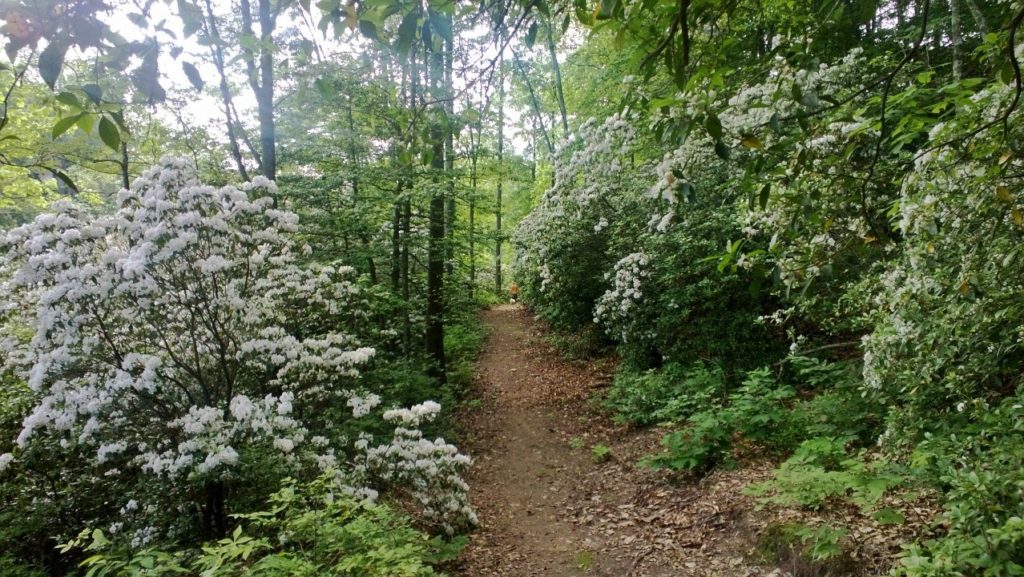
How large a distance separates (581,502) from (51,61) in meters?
6.31

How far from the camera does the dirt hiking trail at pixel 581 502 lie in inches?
187

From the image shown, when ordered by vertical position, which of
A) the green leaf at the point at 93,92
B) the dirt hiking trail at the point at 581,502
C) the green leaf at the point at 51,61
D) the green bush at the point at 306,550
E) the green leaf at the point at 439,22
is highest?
the green leaf at the point at 439,22

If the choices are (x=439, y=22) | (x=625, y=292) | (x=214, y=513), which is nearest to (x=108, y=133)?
(x=439, y=22)

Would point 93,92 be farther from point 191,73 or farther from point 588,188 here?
point 588,188

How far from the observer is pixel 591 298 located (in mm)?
12586

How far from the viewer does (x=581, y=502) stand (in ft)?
20.8

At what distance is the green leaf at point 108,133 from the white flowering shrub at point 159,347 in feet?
11.5

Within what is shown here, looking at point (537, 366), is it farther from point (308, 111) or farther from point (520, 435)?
point (308, 111)

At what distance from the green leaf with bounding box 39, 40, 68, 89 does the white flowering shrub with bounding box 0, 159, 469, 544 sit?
11.6 ft

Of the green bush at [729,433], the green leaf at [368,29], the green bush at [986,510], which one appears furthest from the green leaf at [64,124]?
the green bush at [729,433]

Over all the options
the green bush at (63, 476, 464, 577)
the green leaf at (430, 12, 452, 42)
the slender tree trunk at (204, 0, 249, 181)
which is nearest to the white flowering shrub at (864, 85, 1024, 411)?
the green leaf at (430, 12, 452, 42)

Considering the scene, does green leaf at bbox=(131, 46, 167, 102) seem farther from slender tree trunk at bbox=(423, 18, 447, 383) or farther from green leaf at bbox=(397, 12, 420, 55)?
slender tree trunk at bbox=(423, 18, 447, 383)

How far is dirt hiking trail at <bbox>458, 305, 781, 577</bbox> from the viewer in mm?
4742

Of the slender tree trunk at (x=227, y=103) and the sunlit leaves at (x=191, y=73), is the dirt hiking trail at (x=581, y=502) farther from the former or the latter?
the slender tree trunk at (x=227, y=103)
